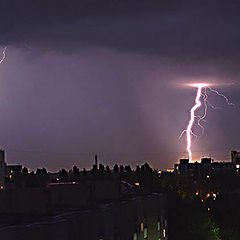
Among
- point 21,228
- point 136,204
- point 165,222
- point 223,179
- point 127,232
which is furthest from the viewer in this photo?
point 223,179

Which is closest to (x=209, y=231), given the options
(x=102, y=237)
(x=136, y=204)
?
(x=136, y=204)

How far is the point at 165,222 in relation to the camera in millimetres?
66250

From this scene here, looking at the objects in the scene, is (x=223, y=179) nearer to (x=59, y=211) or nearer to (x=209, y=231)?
(x=209, y=231)

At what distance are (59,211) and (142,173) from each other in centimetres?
12094

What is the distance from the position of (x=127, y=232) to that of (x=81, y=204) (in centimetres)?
428

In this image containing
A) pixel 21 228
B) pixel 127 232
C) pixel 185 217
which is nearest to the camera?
pixel 21 228

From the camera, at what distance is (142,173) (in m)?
167

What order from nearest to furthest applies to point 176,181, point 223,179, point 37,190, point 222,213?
point 37,190 → point 222,213 → point 176,181 → point 223,179

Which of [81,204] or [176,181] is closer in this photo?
[81,204]

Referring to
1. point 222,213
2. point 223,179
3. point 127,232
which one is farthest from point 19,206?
point 223,179

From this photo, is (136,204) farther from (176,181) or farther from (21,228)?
(176,181)

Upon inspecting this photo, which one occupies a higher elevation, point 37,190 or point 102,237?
point 37,190

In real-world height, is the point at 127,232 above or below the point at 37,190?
below

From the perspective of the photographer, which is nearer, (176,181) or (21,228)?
(21,228)
